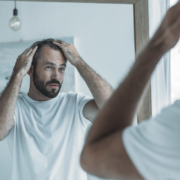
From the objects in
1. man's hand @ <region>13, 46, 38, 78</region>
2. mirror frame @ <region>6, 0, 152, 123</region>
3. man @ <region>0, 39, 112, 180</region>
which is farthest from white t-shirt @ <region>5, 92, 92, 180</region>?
mirror frame @ <region>6, 0, 152, 123</region>

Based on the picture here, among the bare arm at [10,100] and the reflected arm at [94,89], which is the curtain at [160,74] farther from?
the bare arm at [10,100]

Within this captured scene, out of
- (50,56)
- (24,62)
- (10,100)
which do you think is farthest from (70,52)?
(10,100)

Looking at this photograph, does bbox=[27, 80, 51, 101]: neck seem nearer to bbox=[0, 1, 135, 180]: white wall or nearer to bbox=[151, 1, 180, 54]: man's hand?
bbox=[0, 1, 135, 180]: white wall

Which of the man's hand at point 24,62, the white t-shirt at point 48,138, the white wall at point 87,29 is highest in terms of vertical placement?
the white wall at point 87,29

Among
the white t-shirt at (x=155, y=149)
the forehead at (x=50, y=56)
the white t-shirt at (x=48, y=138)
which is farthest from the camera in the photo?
the forehead at (x=50, y=56)

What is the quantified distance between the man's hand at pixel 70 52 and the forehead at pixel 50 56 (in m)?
0.03

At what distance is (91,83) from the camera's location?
3.11 feet

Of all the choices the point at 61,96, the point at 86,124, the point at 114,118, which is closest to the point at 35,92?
the point at 61,96

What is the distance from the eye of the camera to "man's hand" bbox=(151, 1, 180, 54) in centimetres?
32

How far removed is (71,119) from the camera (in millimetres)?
974

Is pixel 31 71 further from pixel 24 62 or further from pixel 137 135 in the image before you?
pixel 137 135

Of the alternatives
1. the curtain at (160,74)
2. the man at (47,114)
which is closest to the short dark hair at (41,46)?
the man at (47,114)

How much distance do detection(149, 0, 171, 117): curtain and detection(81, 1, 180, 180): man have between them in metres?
0.81

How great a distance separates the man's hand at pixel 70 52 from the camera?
100cm
